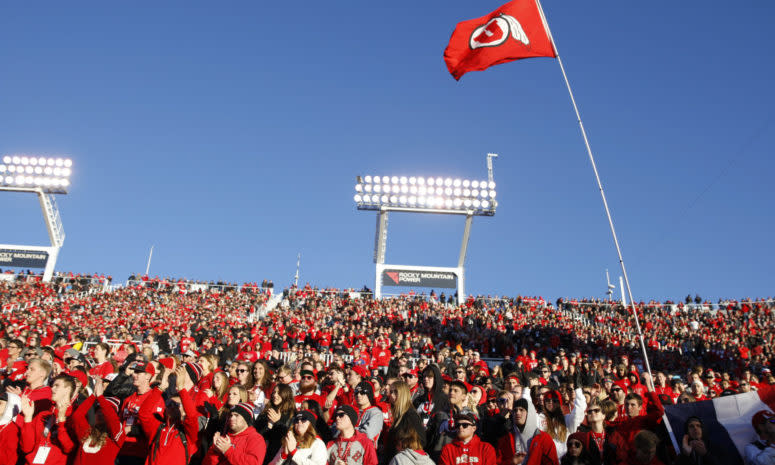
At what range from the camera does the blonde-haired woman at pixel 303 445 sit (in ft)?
17.3

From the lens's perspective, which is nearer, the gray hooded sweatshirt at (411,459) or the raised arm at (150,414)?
the gray hooded sweatshirt at (411,459)

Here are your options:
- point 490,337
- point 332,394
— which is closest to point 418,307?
point 490,337

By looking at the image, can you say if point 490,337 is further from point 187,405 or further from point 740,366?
point 187,405

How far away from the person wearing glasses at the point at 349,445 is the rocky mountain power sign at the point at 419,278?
88.8 ft

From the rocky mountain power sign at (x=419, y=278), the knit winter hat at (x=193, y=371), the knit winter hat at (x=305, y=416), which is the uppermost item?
the rocky mountain power sign at (x=419, y=278)

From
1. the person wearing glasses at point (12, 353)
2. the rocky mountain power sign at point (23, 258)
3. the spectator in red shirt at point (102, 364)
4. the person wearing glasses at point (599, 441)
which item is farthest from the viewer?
the rocky mountain power sign at point (23, 258)

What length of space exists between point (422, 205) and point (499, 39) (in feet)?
85.9

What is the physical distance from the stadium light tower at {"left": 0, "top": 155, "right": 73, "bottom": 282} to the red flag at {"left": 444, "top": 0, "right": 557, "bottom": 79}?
113 ft

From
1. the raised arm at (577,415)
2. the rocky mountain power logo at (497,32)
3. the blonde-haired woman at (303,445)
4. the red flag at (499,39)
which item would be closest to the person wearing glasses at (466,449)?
the blonde-haired woman at (303,445)

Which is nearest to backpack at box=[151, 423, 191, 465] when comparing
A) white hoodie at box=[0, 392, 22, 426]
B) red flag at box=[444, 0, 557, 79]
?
white hoodie at box=[0, 392, 22, 426]

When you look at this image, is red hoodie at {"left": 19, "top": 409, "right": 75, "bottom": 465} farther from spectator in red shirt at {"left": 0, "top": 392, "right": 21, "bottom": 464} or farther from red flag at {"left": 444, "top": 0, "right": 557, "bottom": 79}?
red flag at {"left": 444, "top": 0, "right": 557, "bottom": 79}

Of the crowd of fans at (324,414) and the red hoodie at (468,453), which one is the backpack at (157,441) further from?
the red hoodie at (468,453)

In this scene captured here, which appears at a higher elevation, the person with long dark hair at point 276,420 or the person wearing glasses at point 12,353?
the person wearing glasses at point 12,353

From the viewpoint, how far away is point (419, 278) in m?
33.0
